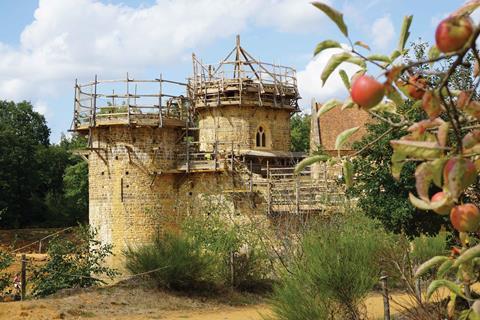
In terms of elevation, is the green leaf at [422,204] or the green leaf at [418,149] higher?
the green leaf at [418,149]

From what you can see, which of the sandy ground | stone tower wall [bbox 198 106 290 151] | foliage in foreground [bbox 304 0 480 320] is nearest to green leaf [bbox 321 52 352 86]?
foliage in foreground [bbox 304 0 480 320]

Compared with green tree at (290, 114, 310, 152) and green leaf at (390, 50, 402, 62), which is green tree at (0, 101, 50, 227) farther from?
green leaf at (390, 50, 402, 62)

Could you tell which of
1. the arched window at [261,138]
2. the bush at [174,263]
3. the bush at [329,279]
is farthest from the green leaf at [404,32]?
the arched window at [261,138]

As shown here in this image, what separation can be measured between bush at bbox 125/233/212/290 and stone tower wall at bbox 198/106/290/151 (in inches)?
355

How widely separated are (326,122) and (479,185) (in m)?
25.6

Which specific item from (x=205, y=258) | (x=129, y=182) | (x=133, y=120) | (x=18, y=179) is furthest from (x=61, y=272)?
(x=18, y=179)

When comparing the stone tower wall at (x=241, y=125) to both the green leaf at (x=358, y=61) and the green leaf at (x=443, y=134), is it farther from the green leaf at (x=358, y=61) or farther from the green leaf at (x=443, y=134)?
the green leaf at (x=443, y=134)

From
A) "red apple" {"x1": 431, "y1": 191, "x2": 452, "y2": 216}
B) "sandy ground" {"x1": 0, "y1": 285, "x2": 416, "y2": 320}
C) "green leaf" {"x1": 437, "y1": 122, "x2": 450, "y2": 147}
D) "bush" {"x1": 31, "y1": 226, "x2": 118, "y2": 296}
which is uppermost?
"green leaf" {"x1": 437, "y1": 122, "x2": 450, "y2": 147}

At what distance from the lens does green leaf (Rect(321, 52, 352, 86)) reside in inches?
80.7

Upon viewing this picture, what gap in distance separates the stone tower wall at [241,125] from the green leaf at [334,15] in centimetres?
2390

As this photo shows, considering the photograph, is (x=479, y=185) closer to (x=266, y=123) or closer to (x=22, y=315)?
(x=22, y=315)

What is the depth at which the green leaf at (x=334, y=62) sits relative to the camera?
6.73ft

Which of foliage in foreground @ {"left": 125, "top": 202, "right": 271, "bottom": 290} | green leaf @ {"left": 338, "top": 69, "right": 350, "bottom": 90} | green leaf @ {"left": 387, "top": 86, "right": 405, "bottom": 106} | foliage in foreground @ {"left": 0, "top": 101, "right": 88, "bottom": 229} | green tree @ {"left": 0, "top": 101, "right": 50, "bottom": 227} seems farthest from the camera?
foliage in foreground @ {"left": 0, "top": 101, "right": 88, "bottom": 229}

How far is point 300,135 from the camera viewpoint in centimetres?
5212
